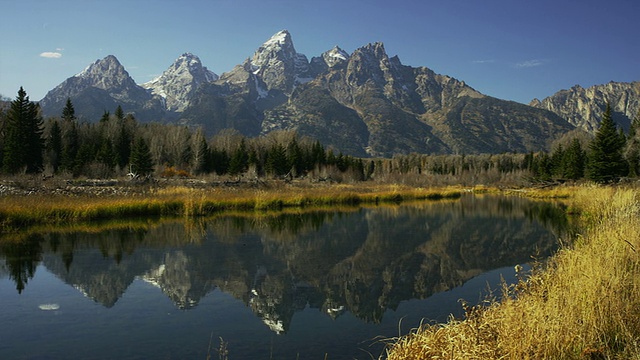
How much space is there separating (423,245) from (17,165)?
54.2 meters

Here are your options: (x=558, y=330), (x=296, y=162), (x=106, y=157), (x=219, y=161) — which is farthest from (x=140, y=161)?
(x=558, y=330)

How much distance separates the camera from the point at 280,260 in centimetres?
1661

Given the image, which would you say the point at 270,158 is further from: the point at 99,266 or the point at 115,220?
the point at 99,266

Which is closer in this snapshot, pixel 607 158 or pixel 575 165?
pixel 607 158

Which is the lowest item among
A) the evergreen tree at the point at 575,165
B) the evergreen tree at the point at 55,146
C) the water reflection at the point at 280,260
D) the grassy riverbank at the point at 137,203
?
the water reflection at the point at 280,260

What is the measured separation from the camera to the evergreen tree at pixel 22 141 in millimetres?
53406

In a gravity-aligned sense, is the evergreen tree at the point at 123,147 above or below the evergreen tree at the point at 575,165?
above

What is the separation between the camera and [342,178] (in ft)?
293

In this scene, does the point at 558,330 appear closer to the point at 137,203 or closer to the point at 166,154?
the point at 137,203

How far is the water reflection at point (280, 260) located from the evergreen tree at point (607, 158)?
3219cm

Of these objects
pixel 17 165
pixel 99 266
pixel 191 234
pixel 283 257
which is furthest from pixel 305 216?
pixel 17 165

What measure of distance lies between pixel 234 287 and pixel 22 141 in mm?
55982

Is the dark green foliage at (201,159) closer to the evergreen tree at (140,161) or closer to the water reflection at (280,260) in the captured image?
the evergreen tree at (140,161)

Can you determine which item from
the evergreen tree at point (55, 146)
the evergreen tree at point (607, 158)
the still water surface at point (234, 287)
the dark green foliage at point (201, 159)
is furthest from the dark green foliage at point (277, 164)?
the still water surface at point (234, 287)
